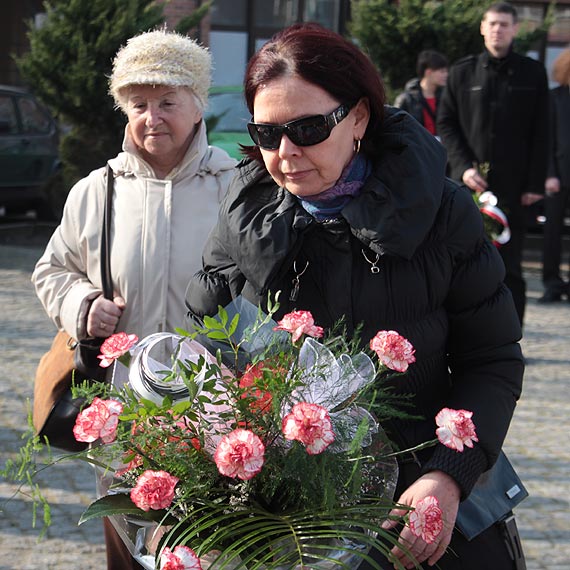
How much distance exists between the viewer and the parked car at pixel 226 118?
36.9 ft

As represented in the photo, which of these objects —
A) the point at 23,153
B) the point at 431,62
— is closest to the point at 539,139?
the point at 431,62

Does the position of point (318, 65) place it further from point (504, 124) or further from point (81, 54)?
point (81, 54)

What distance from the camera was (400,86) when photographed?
14.3 meters

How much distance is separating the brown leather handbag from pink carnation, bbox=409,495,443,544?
1556mm

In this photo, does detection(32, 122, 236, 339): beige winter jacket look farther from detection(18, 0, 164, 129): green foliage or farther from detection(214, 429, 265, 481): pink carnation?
detection(18, 0, 164, 129): green foliage

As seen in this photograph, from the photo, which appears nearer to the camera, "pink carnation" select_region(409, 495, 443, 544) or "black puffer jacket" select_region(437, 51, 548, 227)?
"pink carnation" select_region(409, 495, 443, 544)

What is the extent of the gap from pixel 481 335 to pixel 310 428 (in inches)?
30.1

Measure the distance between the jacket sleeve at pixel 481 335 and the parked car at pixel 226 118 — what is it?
28.1 ft

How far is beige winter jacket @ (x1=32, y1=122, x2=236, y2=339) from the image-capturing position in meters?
3.40

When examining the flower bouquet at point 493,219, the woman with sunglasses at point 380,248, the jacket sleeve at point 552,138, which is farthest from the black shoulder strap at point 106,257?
the jacket sleeve at point 552,138

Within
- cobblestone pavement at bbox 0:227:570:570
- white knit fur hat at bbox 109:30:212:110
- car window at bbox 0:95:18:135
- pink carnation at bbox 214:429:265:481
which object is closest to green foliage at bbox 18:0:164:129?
car window at bbox 0:95:18:135

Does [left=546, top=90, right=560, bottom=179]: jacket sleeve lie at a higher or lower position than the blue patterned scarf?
lower

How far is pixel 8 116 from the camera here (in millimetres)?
14430

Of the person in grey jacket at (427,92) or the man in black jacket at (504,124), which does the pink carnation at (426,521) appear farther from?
the person in grey jacket at (427,92)
